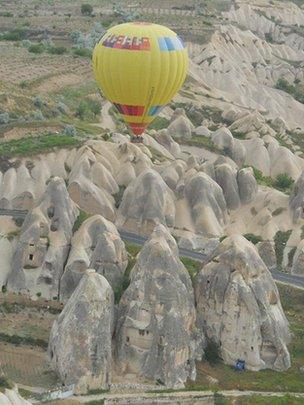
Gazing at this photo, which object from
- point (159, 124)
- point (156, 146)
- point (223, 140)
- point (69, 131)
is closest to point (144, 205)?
point (69, 131)

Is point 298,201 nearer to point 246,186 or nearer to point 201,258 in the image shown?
point 246,186

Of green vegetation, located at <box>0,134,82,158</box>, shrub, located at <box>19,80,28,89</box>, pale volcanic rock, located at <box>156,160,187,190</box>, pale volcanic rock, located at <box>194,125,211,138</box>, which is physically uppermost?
green vegetation, located at <box>0,134,82,158</box>

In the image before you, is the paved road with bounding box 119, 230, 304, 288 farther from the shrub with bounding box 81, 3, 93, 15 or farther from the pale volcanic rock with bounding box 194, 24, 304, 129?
the shrub with bounding box 81, 3, 93, 15

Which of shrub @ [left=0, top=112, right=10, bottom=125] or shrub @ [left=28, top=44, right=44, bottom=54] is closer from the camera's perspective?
shrub @ [left=0, top=112, right=10, bottom=125]

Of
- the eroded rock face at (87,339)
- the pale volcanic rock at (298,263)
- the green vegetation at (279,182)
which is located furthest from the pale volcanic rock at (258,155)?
the eroded rock face at (87,339)

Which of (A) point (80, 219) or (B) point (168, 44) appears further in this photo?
(B) point (168, 44)

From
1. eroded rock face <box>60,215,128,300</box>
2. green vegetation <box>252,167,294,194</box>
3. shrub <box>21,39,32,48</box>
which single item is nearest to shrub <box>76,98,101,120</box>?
green vegetation <box>252,167,294,194</box>
